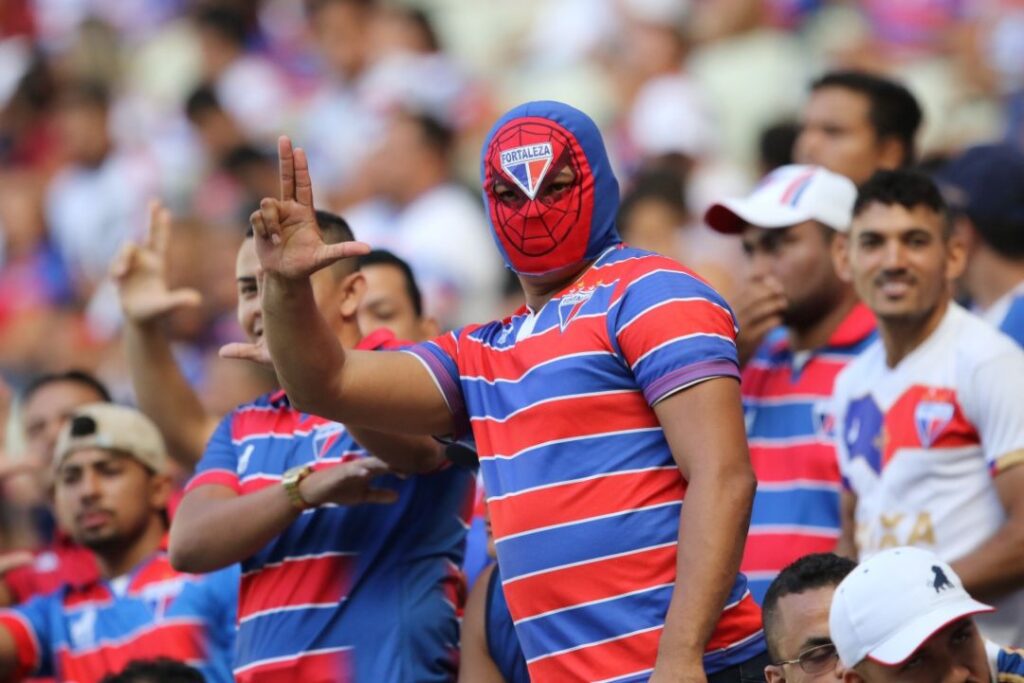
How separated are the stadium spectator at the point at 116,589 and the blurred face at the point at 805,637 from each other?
2.28 m

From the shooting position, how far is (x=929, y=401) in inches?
213

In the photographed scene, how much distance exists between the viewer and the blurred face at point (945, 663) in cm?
399

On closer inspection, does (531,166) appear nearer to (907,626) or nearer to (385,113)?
(907,626)

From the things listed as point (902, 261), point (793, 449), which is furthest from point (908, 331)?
point (793, 449)

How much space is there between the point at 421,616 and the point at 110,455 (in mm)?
1838

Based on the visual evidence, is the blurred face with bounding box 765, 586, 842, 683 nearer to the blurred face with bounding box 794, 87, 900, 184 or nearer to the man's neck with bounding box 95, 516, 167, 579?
the man's neck with bounding box 95, 516, 167, 579

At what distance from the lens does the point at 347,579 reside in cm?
502

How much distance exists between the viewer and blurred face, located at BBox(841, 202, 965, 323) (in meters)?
5.55

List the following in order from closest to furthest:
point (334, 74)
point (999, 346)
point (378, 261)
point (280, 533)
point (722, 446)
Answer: point (722, 446) < point (280, 533) < point (999, 346) < point (378, 261) < point (334, 74)

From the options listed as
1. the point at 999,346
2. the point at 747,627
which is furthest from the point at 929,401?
the point at 747,627

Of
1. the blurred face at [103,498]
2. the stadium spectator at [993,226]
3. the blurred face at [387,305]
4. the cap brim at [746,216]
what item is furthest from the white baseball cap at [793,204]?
the blurred face at [103,498]

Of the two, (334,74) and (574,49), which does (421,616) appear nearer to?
(574,49)

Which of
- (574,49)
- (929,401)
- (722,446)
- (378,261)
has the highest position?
A: (574,49)

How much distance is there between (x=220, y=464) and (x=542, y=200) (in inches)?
59.7
